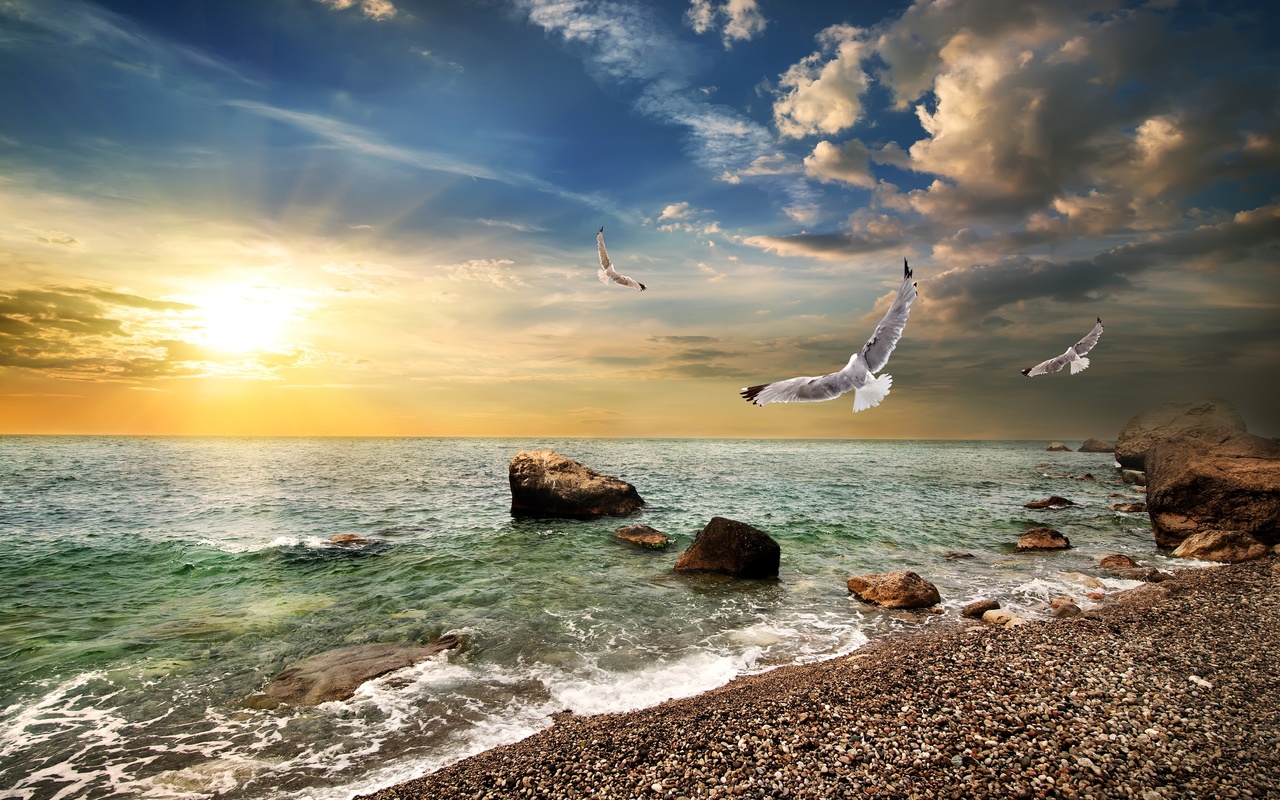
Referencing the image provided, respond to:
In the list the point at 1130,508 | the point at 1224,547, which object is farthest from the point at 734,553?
the point at 1130,508

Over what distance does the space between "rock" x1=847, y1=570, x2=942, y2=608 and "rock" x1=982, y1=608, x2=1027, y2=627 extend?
138 centimetres

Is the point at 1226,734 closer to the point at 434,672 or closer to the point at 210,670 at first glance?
the point at 434,672

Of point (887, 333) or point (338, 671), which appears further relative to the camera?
point (338, 671)

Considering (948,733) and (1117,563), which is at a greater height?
(948,733)

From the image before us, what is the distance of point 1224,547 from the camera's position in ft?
55.3

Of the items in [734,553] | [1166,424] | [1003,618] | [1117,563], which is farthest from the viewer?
[1166,424]

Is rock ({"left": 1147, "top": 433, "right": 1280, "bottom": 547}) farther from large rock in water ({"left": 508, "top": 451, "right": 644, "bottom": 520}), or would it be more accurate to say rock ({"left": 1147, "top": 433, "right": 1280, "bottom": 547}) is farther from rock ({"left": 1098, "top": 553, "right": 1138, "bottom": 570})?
large rock in water ({"left": 508, "top": 451, "right": 644, "bottom": 520})

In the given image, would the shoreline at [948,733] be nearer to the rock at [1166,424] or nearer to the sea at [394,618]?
the sea at [394,618]

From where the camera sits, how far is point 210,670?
1030cm

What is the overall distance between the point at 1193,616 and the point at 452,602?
53.5ft

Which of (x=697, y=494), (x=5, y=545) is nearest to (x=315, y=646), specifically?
(x=5, y=545)

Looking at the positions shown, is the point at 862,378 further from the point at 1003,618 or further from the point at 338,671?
the point at 338,671

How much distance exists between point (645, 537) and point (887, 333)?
15.4 m

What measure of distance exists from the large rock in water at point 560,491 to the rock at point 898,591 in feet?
45.1
